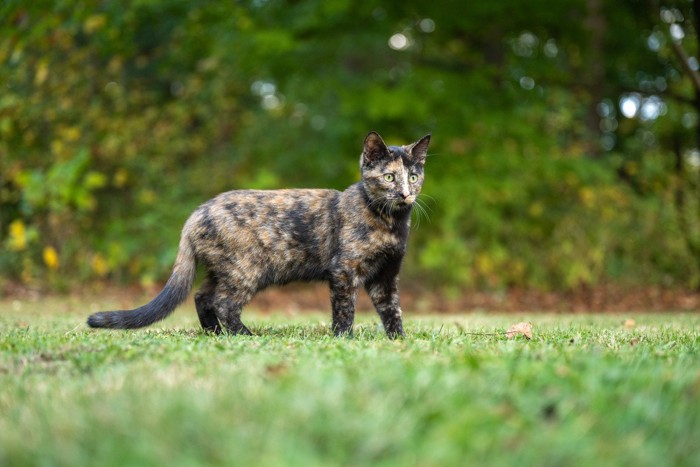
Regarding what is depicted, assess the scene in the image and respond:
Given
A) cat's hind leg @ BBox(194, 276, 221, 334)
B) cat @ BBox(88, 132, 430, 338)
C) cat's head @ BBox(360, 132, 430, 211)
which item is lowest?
cat's hind leg @ BBox(194, 276, 221, 334)

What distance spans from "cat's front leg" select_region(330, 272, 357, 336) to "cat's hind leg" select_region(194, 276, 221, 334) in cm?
106

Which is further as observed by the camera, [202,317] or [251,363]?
[202,317]

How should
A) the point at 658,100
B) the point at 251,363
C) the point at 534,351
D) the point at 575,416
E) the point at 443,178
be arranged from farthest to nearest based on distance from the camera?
the point at 658,100 → the point at 443,178 → the point at 534,351 → the point at 251,363 → the point at 575,416

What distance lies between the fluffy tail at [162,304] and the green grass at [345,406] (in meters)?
0.70

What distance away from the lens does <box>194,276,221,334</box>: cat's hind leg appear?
19.6 feet

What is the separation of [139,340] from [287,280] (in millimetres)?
1553

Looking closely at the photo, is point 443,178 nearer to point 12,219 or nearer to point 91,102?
point 91,102

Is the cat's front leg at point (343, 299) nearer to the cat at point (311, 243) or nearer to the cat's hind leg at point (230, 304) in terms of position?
the cat at point (311, 243)

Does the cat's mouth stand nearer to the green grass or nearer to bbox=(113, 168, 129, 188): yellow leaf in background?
the green grass

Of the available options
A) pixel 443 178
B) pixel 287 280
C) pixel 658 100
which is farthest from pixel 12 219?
pixel 658 100

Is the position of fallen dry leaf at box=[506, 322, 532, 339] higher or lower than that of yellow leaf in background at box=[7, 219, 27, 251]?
lower

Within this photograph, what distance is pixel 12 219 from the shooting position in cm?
1309

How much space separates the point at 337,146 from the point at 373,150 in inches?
276

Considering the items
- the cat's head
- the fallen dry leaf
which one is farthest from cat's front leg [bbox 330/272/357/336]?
the fallen dry leaf
